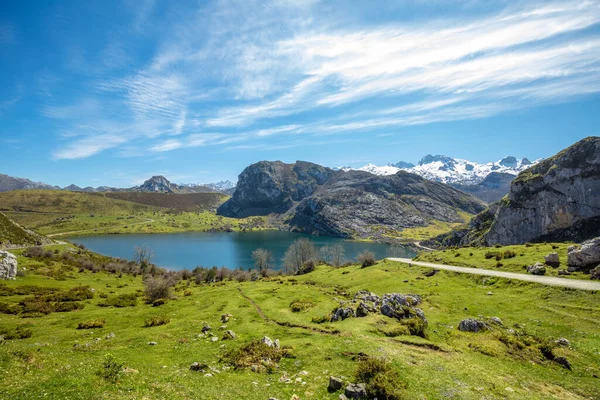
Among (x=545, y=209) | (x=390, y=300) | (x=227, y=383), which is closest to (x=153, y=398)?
(x=227, y=383)

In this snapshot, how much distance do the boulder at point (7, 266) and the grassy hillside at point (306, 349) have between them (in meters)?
12.2

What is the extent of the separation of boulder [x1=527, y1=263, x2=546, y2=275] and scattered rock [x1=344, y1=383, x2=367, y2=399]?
171ft

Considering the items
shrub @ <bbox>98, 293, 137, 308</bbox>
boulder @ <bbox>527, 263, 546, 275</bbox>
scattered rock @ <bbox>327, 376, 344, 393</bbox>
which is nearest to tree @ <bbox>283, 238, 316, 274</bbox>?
shrub @ <bbox>98, 293, 137, 308</bbox>

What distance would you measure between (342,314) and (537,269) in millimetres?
42238

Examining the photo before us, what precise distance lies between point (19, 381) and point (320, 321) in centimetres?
2841

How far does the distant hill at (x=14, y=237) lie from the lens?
107 metres

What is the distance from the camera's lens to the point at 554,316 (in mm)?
36188

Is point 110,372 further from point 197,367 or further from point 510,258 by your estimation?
point 510,258

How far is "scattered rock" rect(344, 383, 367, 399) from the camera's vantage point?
18719mm

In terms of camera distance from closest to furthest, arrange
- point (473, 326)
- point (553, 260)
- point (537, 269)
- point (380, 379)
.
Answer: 1. point (380, 379)
2. point (473, 326)
3. point (537, 269)
4. point (553, 260)

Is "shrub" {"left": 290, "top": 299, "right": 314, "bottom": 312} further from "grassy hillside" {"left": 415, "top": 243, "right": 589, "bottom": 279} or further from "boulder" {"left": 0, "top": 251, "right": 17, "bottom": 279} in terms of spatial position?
"boulder" {"left": 0, "top": 251, "right": 17, "bottom": 279}

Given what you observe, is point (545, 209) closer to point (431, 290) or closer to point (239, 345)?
point (431, 290)

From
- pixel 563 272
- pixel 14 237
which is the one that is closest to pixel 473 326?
pixel 563 272

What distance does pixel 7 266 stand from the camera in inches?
2424
